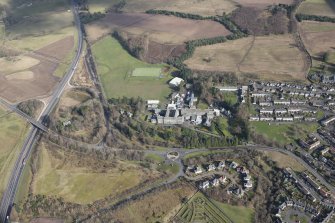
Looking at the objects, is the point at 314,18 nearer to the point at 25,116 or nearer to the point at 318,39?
the point at 318,39

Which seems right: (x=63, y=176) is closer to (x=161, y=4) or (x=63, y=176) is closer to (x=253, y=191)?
(x=253, y=191)

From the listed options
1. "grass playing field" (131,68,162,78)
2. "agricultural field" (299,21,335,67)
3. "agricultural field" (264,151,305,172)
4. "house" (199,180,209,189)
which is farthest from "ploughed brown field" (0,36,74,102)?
"agricultural field" (299,21,335,67)

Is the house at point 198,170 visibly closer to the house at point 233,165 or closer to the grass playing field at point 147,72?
the house at point 233,165

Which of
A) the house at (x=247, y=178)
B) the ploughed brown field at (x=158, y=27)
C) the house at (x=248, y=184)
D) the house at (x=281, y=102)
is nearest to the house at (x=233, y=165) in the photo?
the house at (x=247, y=178)

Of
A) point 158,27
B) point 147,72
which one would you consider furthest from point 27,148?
point 158,27

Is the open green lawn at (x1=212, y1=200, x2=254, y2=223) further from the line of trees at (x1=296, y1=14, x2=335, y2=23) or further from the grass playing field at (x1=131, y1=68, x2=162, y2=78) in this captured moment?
the line of trees at (x1=296, y1=14, x2=335, y2=23)

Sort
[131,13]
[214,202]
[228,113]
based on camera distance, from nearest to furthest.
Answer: [214,202]
[228,113]
[131,13]

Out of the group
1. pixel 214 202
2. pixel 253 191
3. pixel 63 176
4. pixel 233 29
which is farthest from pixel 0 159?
pixel 233 29
